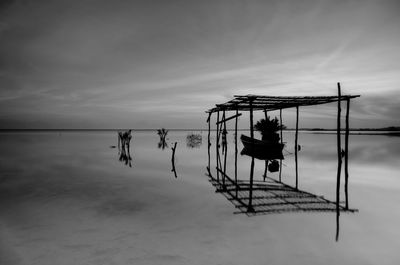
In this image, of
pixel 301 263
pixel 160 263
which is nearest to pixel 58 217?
pixel 160 263

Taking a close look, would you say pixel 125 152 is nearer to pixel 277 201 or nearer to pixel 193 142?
pixel 193 142

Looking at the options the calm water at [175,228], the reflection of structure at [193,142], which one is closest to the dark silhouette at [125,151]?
the calm water at [175,228]

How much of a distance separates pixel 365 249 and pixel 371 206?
365cm

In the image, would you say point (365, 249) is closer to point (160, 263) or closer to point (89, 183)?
point (160, 263)

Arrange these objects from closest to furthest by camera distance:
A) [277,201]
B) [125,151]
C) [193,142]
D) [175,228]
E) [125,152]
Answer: [175,228]
[277,201]
[125,152]
[125,151]
[193,142]

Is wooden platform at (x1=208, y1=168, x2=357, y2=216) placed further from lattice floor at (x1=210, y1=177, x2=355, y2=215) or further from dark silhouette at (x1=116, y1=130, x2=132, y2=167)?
dark silhouette at (x1=116, y1=130, x2=132, y2=167)

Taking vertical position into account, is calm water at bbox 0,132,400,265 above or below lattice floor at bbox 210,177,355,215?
below

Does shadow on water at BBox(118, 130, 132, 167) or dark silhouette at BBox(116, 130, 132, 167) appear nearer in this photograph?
shadow on water at BBox(118, 130, 132, 167)

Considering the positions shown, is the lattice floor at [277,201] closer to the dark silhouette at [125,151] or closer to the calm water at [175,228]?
the calm water at [175,228]

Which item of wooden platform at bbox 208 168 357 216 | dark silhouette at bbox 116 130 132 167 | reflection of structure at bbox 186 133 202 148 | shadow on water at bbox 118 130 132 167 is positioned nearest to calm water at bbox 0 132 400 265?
wooden platform at bbox 208 168 357 216

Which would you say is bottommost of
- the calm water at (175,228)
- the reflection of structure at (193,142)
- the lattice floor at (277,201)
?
the calm water at (175,228)

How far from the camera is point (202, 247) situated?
5.80m

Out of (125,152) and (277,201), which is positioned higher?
(125,152)

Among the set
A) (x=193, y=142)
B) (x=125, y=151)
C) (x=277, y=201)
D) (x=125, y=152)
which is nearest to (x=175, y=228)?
(x=277, y=201)
